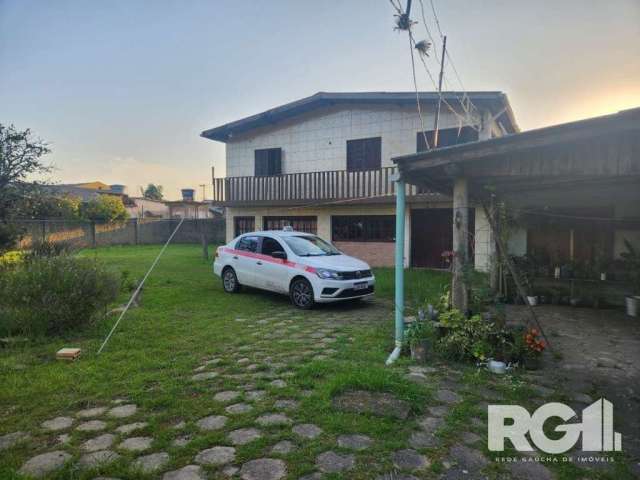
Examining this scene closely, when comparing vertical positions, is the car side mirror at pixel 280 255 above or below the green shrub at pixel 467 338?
above

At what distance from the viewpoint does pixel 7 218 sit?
10375 millimetres

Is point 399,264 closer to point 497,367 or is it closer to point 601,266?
point 497,367

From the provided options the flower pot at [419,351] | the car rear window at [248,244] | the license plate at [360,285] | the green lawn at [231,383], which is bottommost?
the green lawn at [231,383]

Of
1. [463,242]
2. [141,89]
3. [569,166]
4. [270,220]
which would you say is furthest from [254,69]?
[569,166]

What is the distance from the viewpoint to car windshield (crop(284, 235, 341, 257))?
8.55 meters

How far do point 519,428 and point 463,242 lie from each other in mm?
2504

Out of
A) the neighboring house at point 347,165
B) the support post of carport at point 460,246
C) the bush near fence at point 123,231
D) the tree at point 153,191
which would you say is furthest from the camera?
the tree at point 153,191

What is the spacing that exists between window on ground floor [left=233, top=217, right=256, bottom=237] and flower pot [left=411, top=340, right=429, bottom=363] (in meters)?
13.2

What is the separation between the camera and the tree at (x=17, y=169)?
10.6 metres

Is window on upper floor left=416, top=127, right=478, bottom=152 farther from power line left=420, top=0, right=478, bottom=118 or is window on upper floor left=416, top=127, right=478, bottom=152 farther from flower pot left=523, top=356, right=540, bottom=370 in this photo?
flower pot left=523, top=356, right=540, bottom=370

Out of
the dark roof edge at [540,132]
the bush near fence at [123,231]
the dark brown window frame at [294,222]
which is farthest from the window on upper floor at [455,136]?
the bush near fence at [123,231]

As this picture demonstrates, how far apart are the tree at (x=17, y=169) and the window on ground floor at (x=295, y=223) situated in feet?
26.3

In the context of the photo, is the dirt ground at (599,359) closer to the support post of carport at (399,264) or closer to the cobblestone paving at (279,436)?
the cobblestone paving at (279,436)

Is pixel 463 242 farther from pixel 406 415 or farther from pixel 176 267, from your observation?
pixel 176 267
